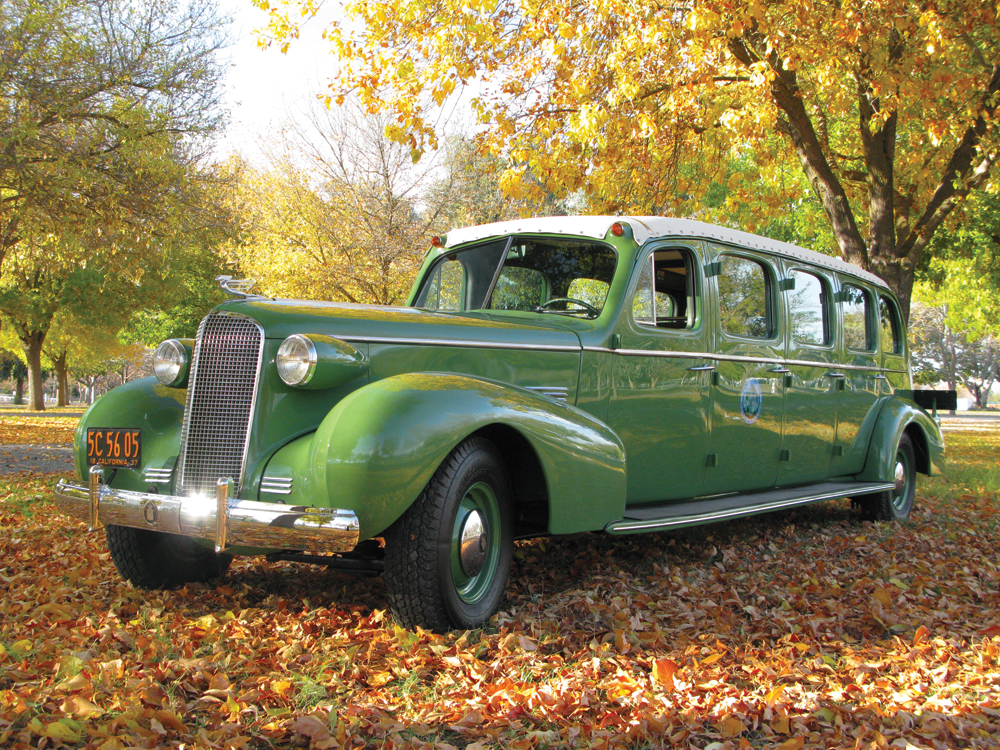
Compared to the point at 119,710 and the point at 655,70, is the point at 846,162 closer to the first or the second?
the point at 655,70

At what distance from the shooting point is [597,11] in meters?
8.81

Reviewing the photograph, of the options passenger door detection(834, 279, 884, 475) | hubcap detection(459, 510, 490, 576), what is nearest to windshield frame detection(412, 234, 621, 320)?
hubcap detection(459, 510, 490, 576)

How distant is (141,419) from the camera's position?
13.6 feet

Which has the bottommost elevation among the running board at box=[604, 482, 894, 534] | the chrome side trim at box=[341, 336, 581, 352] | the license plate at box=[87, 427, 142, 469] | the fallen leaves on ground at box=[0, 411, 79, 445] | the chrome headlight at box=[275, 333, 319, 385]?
the fallen leaves on ground at box=[0, 411, 79, 445]

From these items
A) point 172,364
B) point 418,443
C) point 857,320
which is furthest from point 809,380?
point 172,364

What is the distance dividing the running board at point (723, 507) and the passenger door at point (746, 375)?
0.19m

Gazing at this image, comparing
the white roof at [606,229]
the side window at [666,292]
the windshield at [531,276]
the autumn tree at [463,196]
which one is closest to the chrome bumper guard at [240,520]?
the windshield at [531,276]

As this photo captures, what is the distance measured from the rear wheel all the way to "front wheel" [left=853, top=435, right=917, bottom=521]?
5319 mm

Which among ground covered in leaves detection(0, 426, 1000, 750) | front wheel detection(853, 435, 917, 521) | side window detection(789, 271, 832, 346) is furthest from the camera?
front wheel detection(853, 435, 917, 521)

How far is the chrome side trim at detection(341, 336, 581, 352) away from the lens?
3939 millimetres

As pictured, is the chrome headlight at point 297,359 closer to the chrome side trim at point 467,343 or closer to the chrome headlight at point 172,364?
A: the chrome side trim at point 467,343

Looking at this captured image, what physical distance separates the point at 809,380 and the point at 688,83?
181 inches

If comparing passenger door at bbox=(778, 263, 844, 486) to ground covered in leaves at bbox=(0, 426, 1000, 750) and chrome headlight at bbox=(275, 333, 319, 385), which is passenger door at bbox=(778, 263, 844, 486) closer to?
ground covered in leaves at bbox=(0, 426, 1000, 750)

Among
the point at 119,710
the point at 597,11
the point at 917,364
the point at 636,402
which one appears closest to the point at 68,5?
the point at 597,11
